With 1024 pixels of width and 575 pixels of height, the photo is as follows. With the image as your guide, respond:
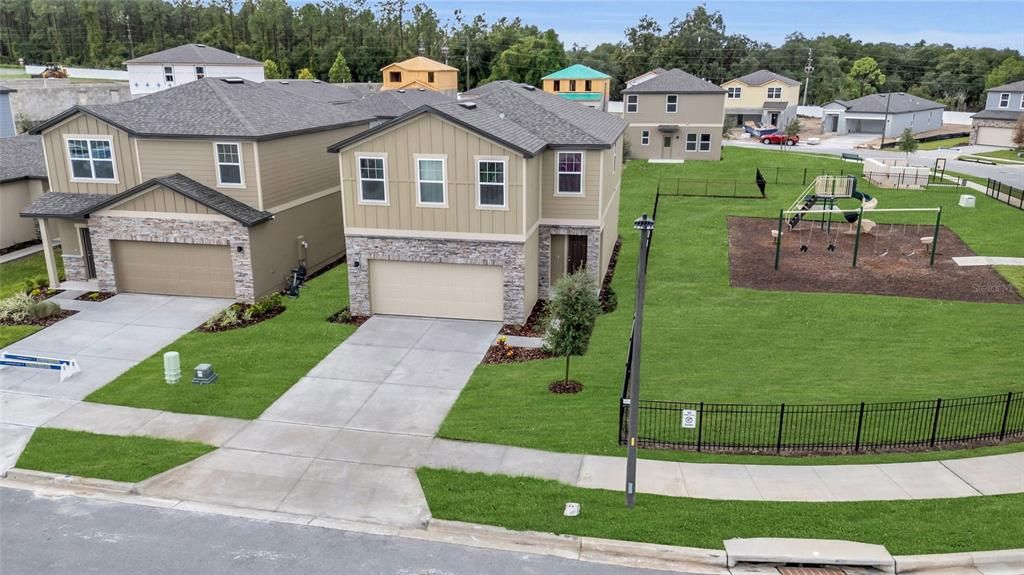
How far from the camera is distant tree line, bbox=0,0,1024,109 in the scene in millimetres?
107188

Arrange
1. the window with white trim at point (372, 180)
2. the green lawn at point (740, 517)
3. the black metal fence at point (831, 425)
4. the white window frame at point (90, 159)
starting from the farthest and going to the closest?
the white window frame at point (90, 159)
the window with white trim at point (372, 180)
the black metal fence at point (831, 425)
the green lawn at point (740, 517)

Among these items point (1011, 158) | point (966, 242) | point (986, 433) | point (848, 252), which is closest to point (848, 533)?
point (986, 433)

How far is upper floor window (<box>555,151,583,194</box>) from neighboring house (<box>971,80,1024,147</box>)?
206ft

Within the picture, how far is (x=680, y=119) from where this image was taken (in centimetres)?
5766

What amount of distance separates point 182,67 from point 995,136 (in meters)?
78.1

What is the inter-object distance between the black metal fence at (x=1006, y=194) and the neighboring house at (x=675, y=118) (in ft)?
63.1

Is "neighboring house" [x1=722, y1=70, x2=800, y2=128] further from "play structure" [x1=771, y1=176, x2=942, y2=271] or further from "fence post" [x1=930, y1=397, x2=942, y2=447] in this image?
"fence post" [x1=930, y1=397, x2=942, y2=447]

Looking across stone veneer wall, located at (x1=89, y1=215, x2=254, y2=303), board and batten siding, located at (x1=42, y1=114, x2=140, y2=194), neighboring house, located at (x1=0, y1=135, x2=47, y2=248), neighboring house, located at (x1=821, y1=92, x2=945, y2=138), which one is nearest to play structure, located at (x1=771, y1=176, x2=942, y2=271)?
stone veneer wall, located at (x1=89, y1=215, x2=254, y2=303)

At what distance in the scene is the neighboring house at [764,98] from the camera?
84.5 metres

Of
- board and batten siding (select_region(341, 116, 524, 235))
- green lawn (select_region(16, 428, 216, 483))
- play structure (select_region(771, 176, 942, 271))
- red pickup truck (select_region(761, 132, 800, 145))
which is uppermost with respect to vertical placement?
board and batten siding (select_region(341, 116, 524, 235))

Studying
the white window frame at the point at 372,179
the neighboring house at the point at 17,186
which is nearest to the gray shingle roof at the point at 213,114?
the white window frame at the point at 372,179

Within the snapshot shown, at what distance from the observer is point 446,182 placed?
22.2m

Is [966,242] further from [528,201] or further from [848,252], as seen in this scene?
[528,201]

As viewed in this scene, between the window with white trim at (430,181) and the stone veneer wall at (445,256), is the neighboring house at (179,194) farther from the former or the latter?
the window with white trim at (430,181)
